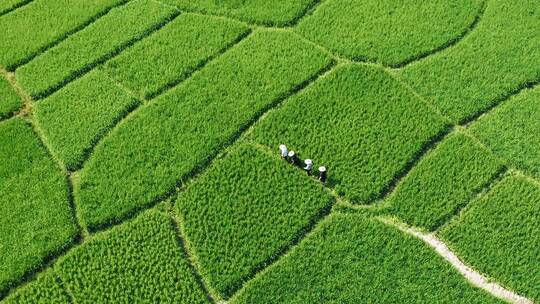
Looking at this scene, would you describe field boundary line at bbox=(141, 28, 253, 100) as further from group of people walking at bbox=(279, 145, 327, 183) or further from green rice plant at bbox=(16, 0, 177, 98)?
group of people walking at bbox=(279, 145, 327, 183)

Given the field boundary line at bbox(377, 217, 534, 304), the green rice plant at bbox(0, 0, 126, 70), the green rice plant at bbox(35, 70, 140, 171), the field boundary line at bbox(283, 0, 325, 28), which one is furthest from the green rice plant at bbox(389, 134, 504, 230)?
the green rice plant at bbox(0, 0, 126, 70)

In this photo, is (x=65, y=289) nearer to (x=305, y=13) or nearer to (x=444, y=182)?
(x=444, y=182)

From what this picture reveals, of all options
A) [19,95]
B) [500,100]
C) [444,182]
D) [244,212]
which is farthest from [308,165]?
[19,95]

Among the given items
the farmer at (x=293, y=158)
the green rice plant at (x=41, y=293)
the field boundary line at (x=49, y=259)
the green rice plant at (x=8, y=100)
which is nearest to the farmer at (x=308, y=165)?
the farmer at (x=293, y=158)

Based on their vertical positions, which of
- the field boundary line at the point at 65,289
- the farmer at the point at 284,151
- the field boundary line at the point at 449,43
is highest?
the field boundary line at the point at 449,43

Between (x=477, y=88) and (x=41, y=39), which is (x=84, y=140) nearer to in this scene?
(x=41, y=39)

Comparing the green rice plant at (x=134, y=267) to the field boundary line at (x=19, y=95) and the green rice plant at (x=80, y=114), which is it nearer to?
the green rice plant at (x=80, y=114)
